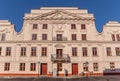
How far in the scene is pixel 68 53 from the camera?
43219 millimetres

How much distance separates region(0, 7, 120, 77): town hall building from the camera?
4244 cm

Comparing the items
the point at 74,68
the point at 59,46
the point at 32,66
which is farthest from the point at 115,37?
the point at 32,66

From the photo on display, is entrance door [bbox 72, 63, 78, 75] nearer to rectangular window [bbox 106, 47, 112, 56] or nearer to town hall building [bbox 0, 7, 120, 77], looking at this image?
town hall building [bbox 0, 7, 120, 77]

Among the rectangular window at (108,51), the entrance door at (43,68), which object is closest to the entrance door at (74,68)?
the entrance door at (43,68)

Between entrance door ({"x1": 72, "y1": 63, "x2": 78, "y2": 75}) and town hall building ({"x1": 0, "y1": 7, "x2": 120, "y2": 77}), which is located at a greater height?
town hall building ({"x1": 0, "y1": 7, "x2": 120, "y2": 77})

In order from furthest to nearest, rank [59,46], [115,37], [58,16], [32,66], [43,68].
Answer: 1. [58,16]
2. [115,37]
3. [59,46]
4. [43,68]
5. [32,66]

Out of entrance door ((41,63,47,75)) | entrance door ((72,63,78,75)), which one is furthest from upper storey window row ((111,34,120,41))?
entrance door ((41,63,47,75))

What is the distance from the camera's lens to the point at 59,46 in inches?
1711

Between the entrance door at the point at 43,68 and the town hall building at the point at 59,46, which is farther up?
the town hall building at the point at 59,46

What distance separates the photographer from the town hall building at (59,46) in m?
42.4

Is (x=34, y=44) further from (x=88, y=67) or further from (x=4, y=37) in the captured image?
(x=88, y=67)

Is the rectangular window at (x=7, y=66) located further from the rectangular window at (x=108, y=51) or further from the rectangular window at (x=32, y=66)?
the rectangular window at (x=108, y=51)

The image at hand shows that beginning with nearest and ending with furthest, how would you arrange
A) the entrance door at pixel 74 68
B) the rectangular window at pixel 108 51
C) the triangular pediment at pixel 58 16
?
the entrance door at pixel 74 68
the rectangular window at pixel 108 51
the triangular pediment at pixel 58 16

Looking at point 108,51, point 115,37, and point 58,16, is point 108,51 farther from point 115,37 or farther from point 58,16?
point 58,16
